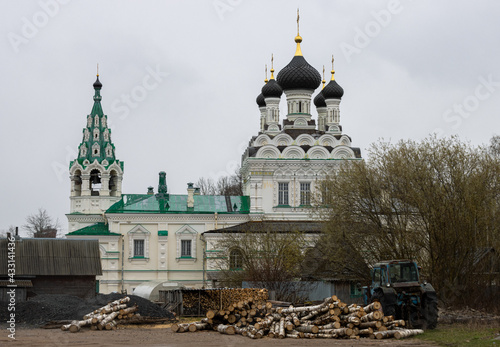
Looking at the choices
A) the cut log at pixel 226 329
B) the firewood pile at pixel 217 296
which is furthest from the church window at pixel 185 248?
the cut log at pixel 226 329

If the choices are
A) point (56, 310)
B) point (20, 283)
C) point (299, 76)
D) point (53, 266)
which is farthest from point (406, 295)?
point (299, 76)

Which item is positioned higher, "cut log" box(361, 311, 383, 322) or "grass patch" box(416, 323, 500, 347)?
"cut log" box(361, 311, 383, 322)

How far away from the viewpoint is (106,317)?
22.2 m

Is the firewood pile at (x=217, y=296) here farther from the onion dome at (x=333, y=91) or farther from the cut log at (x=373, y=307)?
the onion dome at (x=333, y=91)

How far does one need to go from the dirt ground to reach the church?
67.4ft

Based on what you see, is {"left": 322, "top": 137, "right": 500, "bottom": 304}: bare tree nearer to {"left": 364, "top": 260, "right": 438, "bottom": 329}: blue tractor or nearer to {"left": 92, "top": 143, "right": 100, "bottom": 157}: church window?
{"left": 364, "top": 260, "right": 438, "bottom": 329}: blue tractor

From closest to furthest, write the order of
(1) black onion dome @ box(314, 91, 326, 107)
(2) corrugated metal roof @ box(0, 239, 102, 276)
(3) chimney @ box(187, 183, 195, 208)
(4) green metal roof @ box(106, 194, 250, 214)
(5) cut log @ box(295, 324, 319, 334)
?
(5) cut log @ box(295, 324, 319, 334)
(2) corrugated metal roof @ box(0, 239, 102, 276)
(4) green metal roof @ box(106, 194, 250, 214)
(3) chimney @ box(187, 183, 195, 208)
(1) black onion dome @ box(314, 91, 326, 107)

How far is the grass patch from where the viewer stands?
55.1ft

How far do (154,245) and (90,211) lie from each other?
4.23 m

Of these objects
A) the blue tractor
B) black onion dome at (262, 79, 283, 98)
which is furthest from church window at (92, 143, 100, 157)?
the blue tractor

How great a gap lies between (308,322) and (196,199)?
25.2 metres

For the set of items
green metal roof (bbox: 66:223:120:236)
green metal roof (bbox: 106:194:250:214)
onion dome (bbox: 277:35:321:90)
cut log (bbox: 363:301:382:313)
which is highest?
onion dome (bbox: 277:35:321:90)

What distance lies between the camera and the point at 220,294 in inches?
1039

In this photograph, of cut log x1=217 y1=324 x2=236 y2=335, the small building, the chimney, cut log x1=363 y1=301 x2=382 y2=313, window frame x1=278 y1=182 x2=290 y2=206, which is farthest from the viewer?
the chimney
